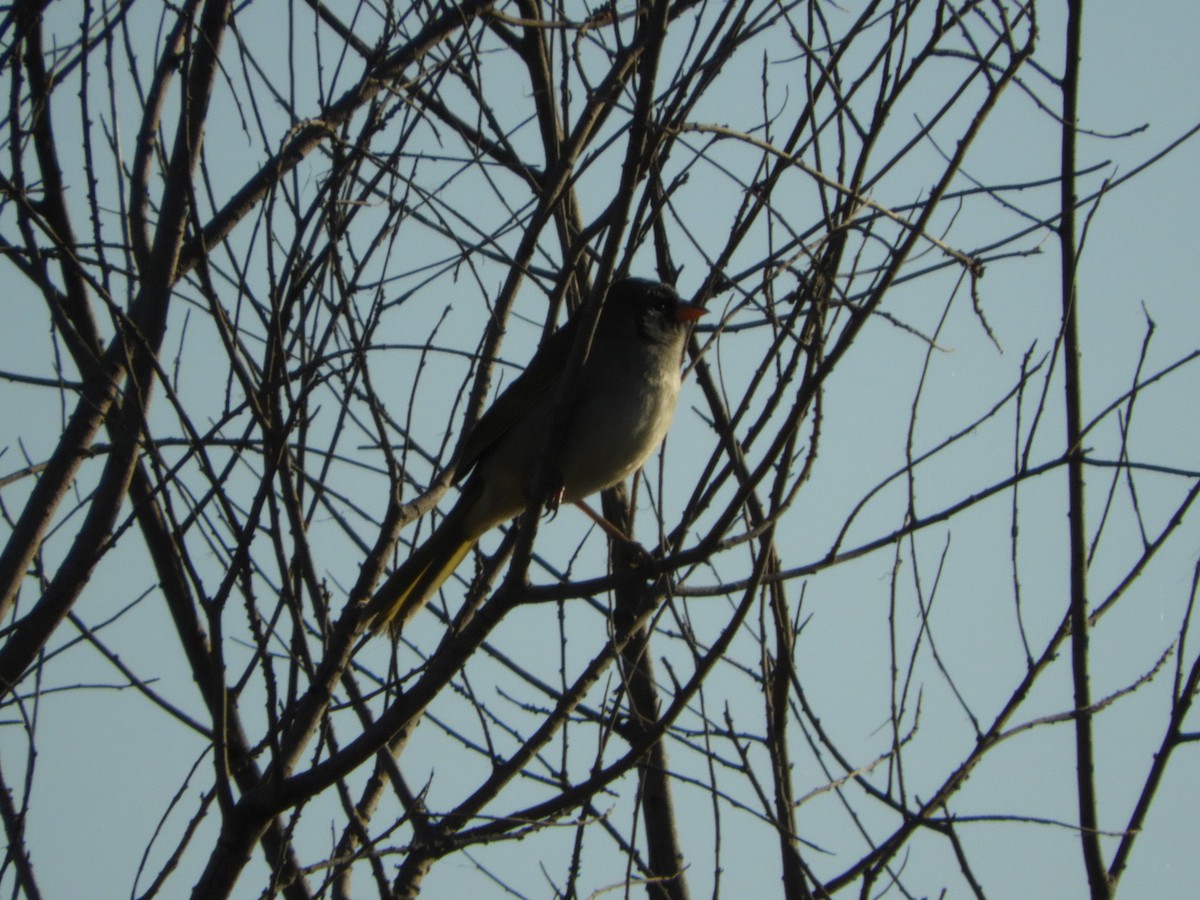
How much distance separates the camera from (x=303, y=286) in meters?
3.77

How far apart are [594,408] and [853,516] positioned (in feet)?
5.22

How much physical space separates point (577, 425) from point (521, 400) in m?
0.52

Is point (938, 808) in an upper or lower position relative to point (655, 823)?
lower

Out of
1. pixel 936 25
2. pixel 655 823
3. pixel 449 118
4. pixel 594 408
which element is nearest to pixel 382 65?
pixel 449 118

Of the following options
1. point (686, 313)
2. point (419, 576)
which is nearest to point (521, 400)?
point (686, 313)

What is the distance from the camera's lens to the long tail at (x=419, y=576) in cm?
460

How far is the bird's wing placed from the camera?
534cm

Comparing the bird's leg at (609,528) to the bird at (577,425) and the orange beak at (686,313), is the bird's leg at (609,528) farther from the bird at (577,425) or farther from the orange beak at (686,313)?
the orange beak at (686,313)

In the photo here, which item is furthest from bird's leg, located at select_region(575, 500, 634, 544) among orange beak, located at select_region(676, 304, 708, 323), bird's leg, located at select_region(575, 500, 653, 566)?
orange beak, located at select_region(676, 304, 708, 323)

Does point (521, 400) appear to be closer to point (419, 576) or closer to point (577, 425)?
point (577, 425)

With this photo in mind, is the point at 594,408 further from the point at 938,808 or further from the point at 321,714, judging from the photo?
the point at 938,808

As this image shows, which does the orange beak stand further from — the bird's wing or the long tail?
the long tail

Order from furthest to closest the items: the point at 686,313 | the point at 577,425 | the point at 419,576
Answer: the point at 686,313
the point at 577,425
the point at 419,576

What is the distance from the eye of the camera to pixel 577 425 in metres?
5.00
